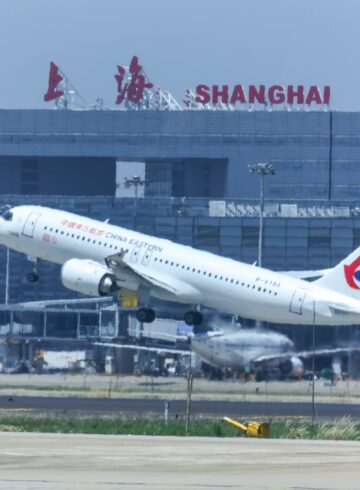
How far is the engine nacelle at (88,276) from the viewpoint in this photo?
113938 millimetres

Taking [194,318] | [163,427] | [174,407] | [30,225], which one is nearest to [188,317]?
[194,318]

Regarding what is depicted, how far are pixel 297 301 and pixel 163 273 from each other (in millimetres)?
10635

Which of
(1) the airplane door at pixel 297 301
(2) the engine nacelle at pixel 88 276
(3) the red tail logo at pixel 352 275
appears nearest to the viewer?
(1) the airplane door at pixel 297 301

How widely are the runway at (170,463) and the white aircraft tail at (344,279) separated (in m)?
48.6

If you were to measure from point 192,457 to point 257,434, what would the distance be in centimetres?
1107

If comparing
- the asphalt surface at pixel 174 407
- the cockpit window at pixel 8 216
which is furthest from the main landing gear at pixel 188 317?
the asphalt surface at pixel 174 407

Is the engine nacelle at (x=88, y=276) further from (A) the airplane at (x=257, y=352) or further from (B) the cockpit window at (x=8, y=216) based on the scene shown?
(A) the airplane at (x=257, y=352)

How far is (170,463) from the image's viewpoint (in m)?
53.3

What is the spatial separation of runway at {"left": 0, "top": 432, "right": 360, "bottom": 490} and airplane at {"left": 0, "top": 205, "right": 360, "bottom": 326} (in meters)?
46.6

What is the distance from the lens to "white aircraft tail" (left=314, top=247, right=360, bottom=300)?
4424 inches

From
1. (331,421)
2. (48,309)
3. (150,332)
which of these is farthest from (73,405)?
(48,309)

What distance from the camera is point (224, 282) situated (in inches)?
4434

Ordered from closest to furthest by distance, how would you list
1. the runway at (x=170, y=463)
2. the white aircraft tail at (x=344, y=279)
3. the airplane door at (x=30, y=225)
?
the runway at (x=170, y=463) < the white aircraft tail at (x=344, y=279) < the airplane door at (x=30, y=225)

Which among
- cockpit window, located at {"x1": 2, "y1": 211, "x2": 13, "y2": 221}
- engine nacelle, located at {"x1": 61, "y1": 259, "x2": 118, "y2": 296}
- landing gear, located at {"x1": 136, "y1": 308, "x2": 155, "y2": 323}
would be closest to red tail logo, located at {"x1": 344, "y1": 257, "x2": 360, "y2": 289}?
landing gear, located at {"x1": 136, "y1": 308, "x2": 155, "y2": 323}
